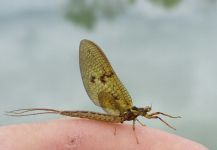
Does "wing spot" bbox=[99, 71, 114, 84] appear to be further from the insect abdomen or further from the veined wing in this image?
the insect abdomen

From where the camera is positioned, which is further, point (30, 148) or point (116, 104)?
point (116, 104)

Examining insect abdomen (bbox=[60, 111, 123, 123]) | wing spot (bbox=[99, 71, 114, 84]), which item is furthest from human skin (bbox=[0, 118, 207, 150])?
wing spot (bbox=[99, 71, 114, 84])

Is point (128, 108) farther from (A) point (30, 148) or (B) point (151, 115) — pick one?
(A) point (30, 148)

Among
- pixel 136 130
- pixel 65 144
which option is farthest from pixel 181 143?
pixel 65 144

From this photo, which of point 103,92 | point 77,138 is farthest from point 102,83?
point 77,138

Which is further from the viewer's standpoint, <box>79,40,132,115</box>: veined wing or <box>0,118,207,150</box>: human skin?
<box>79,40,132,115</box>: veined wing

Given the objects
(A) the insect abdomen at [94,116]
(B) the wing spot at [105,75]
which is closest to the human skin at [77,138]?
(A) the insect abdomen at [94,116]
